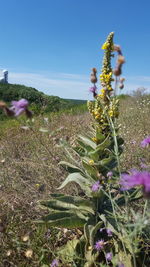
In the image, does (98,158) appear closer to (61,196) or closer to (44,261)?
(61,196)

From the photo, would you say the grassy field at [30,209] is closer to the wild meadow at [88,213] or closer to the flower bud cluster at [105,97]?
the wild meadow at [88,213]

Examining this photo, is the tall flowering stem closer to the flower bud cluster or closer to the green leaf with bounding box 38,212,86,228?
the flower bud cluster

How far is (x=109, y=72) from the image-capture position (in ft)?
6.65

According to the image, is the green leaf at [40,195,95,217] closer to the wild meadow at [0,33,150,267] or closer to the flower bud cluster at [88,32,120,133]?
the wild meadow at [0,33,150,267]

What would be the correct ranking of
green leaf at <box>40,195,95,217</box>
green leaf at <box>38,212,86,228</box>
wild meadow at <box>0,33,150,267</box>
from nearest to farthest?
1. wild meadow at <box>0,33,150,267</box>
2. green leaf at <box>38,212,86,228</box>
3. green leaf at <box>40,195,95,217</box>

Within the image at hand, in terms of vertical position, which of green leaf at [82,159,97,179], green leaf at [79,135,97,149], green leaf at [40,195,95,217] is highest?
green leaf at [79,135,97,149]

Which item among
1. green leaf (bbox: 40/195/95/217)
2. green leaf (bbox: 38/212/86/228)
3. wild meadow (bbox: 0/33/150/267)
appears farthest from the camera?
green leaf (bbox: 40/195/95/217)

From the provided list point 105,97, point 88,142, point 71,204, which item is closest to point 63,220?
point 71,204

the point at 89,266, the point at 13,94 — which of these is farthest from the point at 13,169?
the point at 13,94

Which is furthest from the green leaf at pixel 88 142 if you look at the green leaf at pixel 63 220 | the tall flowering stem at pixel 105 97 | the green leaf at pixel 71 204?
the green leaf at pixel 63 220

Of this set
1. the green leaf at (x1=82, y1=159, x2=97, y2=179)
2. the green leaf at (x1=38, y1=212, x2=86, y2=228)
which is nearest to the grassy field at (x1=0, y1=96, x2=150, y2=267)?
the green leaf at (x1=38, y1=212, x2=86, y2=228)

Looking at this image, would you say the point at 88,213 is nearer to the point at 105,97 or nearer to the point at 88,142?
the point at 88,142

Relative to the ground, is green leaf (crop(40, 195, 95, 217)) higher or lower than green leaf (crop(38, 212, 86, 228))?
higher

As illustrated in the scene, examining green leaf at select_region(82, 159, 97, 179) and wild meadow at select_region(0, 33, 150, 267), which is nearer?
wild meadow at select_region(0, 33, 150, 267)
